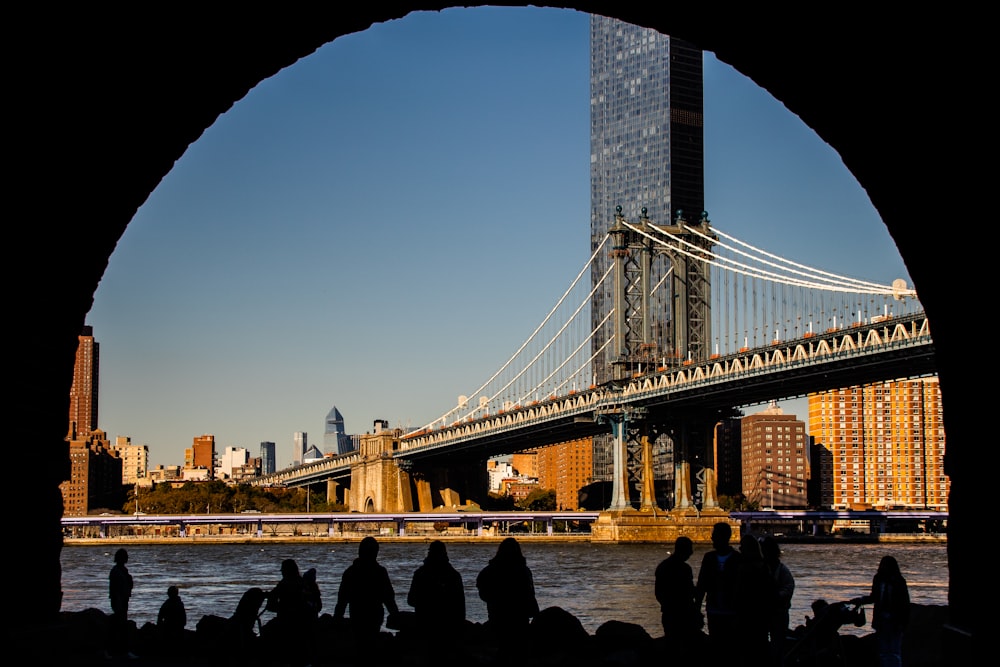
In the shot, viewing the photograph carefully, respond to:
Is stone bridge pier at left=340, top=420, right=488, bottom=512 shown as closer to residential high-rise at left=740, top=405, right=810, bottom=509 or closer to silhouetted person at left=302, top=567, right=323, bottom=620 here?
residential high-rise at left=740, top=405, right=810, bottom=509

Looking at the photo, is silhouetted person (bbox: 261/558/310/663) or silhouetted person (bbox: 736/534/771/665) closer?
silhouetted person (bbox: 736/534/771/665)

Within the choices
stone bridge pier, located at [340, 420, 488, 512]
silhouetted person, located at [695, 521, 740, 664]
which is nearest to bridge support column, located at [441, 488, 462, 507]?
stone bridge pier, located at [340, 420, 488, 512]

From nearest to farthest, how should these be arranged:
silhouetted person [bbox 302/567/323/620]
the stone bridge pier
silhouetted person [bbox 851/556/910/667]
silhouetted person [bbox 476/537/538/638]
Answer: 1. silhouetted person [bbox 476/537/538/638]
2. silhouetted person [bbox 851/556/910/667]
3. silhouetted person [bbox 302/567/323/620]
4. the stone bridge pier

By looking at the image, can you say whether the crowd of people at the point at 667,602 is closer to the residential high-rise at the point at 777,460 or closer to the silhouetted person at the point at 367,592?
the silhouetted person at the point at 367,592

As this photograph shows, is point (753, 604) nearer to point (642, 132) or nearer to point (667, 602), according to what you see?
point (667, 602)

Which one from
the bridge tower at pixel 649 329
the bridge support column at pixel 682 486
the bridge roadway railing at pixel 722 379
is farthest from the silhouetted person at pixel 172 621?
the bridge support column at pixel 682 486

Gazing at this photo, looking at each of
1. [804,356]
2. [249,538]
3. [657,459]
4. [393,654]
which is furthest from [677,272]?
[393,654]
